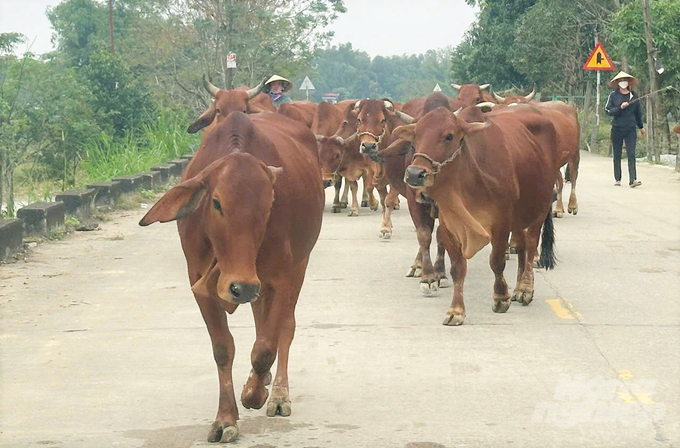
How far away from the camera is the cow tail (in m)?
10.8

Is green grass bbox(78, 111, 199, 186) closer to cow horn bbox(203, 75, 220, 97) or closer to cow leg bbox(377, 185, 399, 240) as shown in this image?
cow leg bbox(377, 185, 399, 240)

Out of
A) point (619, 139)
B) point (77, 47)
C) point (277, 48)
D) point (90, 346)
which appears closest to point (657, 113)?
point (619, 139)

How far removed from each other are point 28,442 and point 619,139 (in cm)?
1542

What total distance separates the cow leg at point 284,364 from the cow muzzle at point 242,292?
832 mm

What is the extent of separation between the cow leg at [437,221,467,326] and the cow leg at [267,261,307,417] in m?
2.55

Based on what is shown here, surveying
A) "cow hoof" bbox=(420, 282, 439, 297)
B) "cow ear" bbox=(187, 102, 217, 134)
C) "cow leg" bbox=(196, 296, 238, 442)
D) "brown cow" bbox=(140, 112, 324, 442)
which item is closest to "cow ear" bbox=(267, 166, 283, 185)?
"brown cow" bbox=(140, 112, 324, 442)

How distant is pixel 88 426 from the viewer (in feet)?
20.0

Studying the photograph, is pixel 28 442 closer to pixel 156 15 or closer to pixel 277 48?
pixel 277 48

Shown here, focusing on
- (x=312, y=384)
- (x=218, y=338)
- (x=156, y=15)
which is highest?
(x=156, y=15)

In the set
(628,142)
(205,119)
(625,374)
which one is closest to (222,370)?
(625,374)

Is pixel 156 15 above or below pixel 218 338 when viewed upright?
above

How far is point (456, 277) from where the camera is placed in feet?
29.5

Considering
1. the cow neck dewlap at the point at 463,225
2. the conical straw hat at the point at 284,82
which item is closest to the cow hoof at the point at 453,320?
the cow neck dewlap at the point at 463,225

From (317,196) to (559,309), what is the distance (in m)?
3.37
